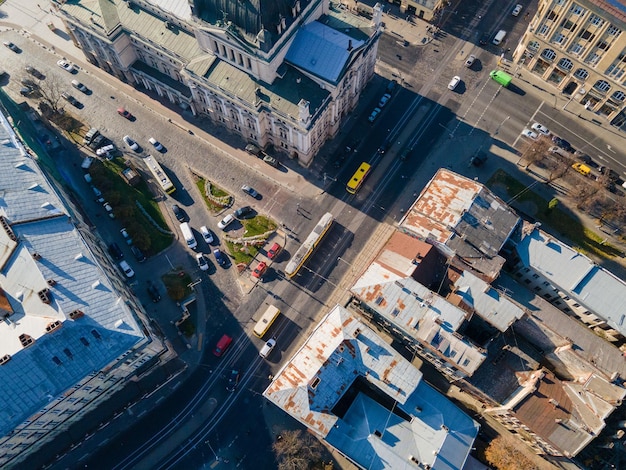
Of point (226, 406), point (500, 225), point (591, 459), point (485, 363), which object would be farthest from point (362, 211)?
point (591, 459)

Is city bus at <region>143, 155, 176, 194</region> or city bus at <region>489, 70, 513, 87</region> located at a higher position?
city bus at <region>489, 70, 513, 87</region>

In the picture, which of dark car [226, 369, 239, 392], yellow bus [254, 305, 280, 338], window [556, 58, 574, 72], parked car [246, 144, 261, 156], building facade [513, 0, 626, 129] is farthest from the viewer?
window [556, 58, 574, 72]

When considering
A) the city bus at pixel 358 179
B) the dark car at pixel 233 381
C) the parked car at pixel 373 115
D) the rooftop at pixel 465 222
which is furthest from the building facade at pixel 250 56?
the dark car at pixel 233 381

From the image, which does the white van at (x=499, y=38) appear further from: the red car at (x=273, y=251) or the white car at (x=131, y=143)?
the white car at (x=131, y=143)

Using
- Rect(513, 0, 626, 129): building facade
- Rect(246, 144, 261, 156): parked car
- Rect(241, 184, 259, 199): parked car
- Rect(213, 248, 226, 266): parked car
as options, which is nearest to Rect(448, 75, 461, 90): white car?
Rect(513, 0, 626, 129): building facade

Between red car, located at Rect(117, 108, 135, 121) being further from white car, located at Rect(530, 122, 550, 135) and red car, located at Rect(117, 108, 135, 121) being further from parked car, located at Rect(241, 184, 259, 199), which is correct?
Result: white car, located at Rect(530, 122, 550, 135)

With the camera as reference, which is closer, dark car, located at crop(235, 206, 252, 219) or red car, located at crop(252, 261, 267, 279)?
red car, located at crop(252, 261, 267, 279)
